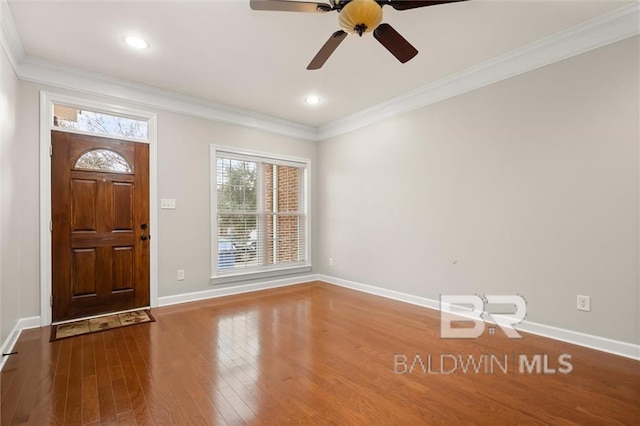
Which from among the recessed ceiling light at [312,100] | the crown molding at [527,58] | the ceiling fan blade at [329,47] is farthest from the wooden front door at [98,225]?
the crown molding at [527,58]

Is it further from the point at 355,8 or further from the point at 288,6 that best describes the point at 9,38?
the point at 355,8

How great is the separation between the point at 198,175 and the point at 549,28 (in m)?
4.19

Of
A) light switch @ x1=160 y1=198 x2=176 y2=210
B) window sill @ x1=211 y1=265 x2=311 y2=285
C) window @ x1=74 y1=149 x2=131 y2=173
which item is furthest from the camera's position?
window sill @ x1=211 y1=265 x2=311 y2=285

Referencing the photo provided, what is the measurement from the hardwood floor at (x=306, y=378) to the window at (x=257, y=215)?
150 cm

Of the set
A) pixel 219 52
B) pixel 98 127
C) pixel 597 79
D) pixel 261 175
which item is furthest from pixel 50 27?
pixel 597 79

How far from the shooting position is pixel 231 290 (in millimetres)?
4527

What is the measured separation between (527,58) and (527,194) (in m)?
1.33

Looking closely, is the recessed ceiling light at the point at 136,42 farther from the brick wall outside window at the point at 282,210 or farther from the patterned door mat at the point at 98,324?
the patterned door mat at the point at 98,324

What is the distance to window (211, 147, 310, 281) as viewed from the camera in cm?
451

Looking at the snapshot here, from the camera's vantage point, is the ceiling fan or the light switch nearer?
the ceiling fan

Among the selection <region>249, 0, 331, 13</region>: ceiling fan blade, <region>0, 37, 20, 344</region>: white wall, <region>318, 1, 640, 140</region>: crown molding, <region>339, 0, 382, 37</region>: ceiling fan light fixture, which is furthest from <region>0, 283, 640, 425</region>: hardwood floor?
<region>318, 1, 640, 140</region>: crown molding

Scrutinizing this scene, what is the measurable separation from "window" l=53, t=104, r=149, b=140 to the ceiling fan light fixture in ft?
10.1

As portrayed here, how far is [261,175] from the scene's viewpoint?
4961 mm

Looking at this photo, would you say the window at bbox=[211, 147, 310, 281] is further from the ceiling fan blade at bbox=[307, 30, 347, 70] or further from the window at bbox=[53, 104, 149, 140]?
the ceiling fan blade at bbox=[307, 30, 347, 70]
